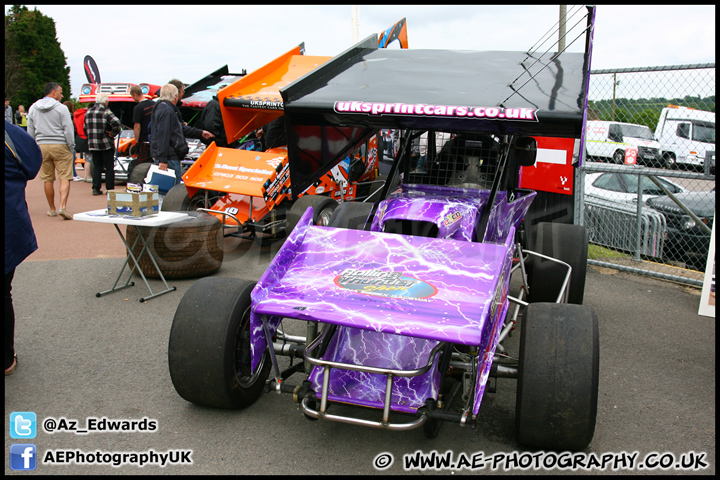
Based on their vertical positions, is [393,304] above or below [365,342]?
above

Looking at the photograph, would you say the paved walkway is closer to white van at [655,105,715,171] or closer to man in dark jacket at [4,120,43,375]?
man in dark jacket at [4,120,43,375]

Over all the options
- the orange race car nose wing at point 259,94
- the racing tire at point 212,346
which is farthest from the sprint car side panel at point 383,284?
the orange race car nose wing at point 259,94

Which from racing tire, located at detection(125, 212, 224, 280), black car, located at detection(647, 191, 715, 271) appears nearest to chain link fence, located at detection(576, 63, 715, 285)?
black car, located at detection(647, 191, 715, 271)

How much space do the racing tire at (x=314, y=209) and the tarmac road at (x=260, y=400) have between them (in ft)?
5.75

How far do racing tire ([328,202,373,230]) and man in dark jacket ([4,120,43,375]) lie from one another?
2324 millimetres

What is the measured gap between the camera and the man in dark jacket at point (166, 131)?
25.6 feet

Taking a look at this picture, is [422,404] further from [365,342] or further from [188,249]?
[188,249]

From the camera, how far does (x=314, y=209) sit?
6941 mm

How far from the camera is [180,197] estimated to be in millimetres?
7230

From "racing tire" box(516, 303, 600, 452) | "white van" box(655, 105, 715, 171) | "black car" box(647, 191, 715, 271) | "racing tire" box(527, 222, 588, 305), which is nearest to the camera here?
"racing tire" box(516, 303, 600, 452)

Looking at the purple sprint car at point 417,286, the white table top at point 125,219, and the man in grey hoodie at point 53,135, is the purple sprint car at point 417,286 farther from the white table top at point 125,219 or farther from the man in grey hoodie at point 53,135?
the man in grey hoodie at point 53,135

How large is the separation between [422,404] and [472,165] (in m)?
2.44

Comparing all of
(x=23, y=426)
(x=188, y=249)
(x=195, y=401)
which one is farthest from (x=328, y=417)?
(x=188, y=249)

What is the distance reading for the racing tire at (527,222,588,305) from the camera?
486cm
